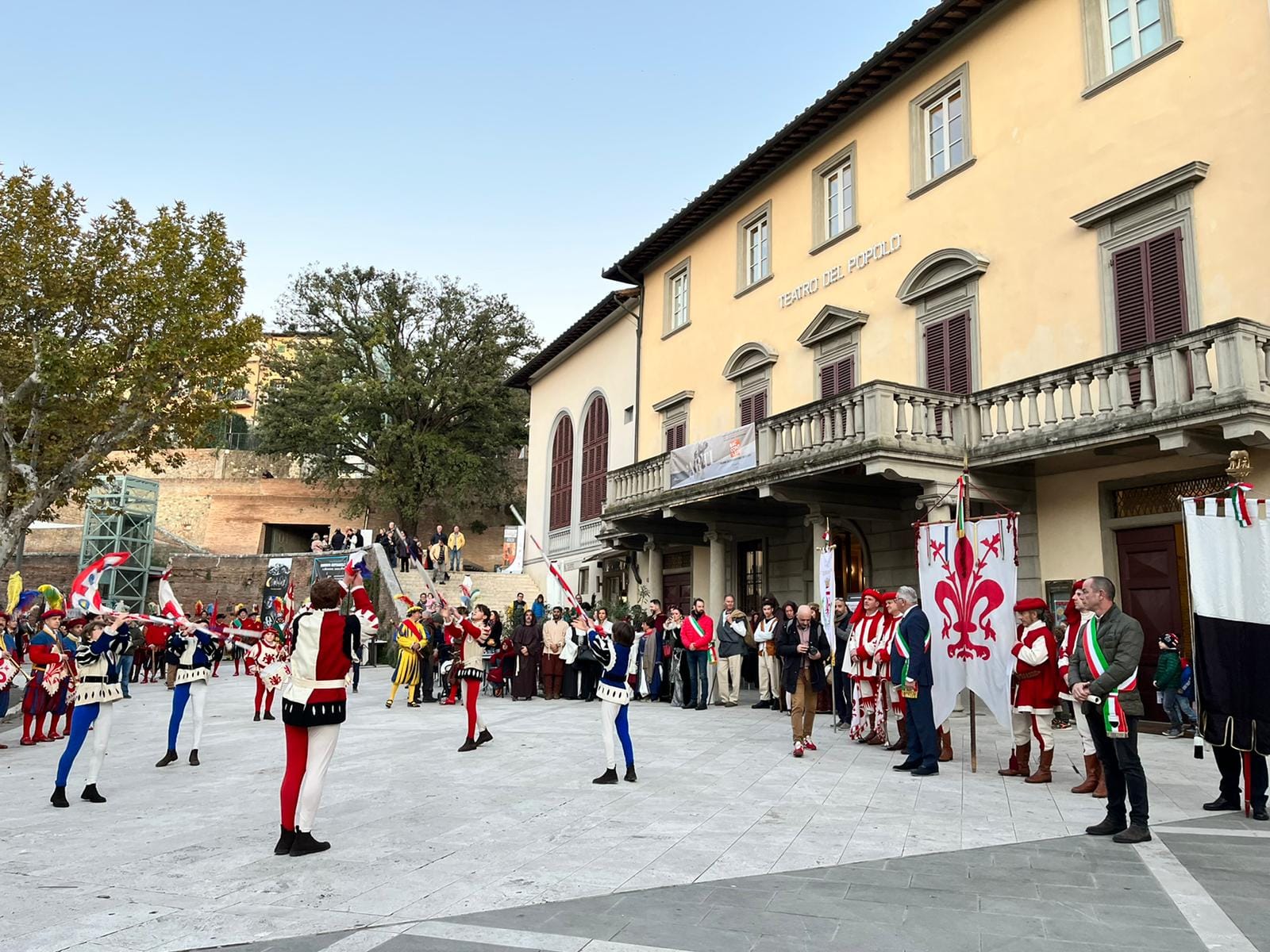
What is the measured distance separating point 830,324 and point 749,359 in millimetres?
2793

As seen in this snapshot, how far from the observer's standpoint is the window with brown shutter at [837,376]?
17.8m

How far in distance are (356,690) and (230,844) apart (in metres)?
13.0

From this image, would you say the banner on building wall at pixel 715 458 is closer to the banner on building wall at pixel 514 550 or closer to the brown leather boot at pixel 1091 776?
the brown leather boot at pixel 1091 776

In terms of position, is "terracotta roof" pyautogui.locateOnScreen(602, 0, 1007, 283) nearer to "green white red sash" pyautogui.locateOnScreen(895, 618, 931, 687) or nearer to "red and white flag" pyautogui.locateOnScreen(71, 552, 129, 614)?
"green white red sash" pyautogui.locateOnScreen(895, 618, 931, 687)

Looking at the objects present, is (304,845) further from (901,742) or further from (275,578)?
(275,578)

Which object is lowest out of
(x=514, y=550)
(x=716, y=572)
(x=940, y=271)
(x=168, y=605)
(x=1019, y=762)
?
(x=1019, y=762)

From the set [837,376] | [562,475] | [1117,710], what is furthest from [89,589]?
[562,475]

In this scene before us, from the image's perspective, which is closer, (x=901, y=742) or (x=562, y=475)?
(x=901, y=742)

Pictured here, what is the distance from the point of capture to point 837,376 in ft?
59.5

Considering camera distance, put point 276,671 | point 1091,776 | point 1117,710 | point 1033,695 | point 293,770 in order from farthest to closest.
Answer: point 276,671
point 1033,695
point 1091,776
point 1117,710
point 293,770

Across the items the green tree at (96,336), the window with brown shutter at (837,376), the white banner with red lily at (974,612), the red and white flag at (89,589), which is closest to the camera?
the red and white flag at (89,589)

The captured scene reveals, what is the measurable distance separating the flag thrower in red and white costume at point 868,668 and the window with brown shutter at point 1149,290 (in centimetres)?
525

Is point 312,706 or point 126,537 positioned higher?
point 126,537

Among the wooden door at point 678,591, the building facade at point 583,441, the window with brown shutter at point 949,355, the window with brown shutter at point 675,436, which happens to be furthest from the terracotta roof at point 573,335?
the window with brown shutter at point 949,355
